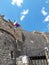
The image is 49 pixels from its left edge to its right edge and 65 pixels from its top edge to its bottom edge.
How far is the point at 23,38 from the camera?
34375 millimetres

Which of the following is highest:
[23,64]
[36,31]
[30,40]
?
[36,31]

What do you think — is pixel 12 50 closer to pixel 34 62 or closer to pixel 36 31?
pixel 34 62

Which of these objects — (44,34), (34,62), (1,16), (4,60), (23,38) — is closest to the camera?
(4,60)

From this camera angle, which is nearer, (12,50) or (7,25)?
(12,50)

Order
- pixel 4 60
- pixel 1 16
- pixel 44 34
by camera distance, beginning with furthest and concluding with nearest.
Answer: pixel 44 34 < pixel 1 16 < pixel 4 60

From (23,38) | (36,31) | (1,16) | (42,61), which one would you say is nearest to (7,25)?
(1,16)

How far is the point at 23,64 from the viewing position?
16531 mm

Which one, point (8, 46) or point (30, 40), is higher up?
point (30, 40)

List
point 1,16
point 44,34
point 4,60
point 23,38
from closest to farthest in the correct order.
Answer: point 4,60 → point 1,16 → point 23,38 → point 44,34

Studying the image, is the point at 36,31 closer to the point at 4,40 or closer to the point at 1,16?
the point at 1,16

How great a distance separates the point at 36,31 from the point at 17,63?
23.3 metres

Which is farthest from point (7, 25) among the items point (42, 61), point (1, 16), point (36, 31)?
point (42, 61)

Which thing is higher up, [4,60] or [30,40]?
[30,40]

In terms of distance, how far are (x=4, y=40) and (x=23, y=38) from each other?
17.8m
